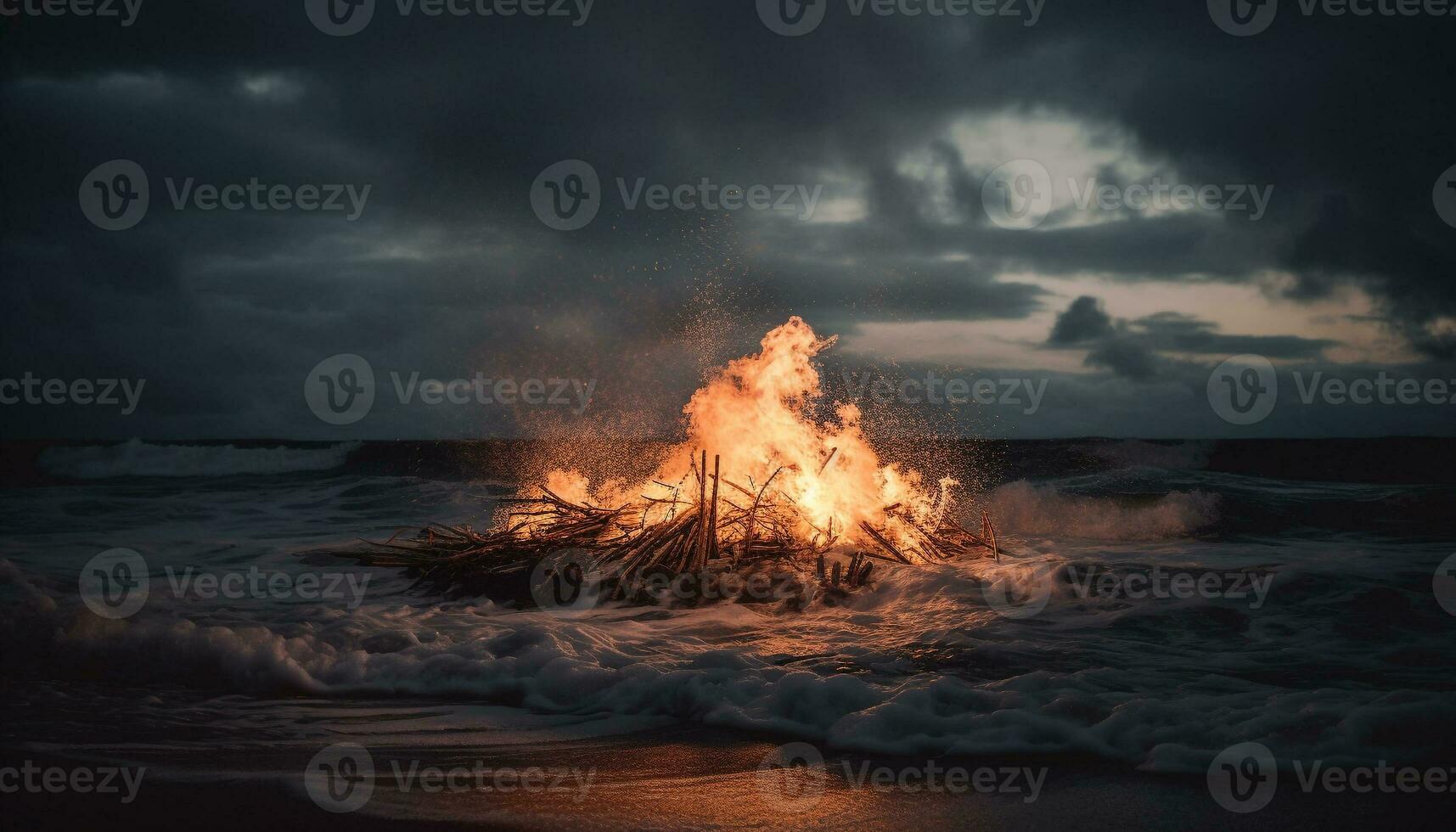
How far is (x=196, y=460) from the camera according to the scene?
1624 inches

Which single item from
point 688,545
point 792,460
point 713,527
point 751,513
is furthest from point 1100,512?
point 688,545

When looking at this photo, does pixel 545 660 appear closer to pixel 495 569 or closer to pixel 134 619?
pixel 495 569

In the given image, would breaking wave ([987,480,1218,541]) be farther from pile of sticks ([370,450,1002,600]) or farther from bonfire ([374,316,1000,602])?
pile of sticks ([370,450,1002,600])

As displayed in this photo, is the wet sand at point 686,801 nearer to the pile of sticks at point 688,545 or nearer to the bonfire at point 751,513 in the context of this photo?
the pile of sticks at point 688,545

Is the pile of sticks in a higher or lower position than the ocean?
higher

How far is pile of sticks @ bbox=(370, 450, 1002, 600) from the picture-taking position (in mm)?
9812

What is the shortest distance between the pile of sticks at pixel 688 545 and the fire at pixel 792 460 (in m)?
Answer: 0.05

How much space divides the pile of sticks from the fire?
51 mm

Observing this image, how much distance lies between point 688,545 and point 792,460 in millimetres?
1823

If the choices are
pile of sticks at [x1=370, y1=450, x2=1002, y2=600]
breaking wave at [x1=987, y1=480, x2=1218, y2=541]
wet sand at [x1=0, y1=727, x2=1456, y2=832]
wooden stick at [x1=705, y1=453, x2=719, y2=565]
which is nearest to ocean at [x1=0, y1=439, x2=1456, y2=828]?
wet sand at [x1=0, y1=727, x2=1456, y2=832]

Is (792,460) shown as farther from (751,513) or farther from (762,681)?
(762,681)

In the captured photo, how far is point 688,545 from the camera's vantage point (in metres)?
9.97

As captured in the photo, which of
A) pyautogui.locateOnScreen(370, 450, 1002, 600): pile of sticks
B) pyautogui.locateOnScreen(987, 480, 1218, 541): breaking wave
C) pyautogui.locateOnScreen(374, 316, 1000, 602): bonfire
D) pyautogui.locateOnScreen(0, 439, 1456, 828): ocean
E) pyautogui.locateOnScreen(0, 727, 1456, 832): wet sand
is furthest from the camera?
pyautogui.locateOnScreen(987, 480, 1218, 541): breaking wave

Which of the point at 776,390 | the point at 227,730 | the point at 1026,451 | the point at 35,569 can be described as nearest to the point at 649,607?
the point at 776,390
